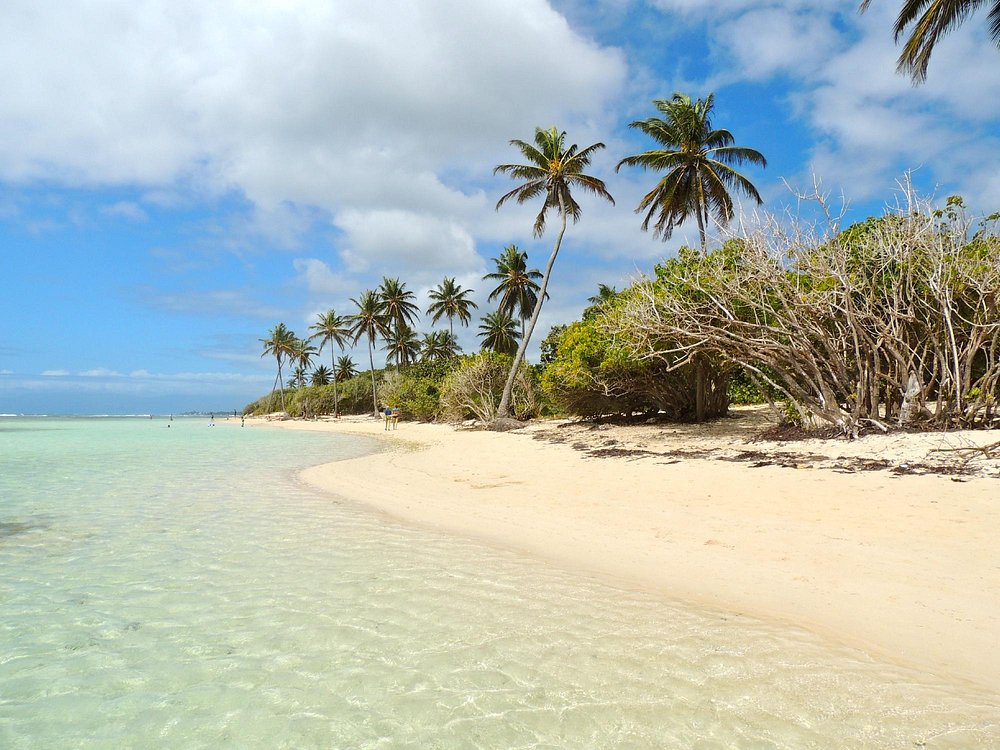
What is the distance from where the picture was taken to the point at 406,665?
10.5 feet

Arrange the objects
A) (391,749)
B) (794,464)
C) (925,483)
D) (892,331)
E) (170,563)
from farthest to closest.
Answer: (892,331) < (794,464) < (925,483) < (170,563) < (391,749)

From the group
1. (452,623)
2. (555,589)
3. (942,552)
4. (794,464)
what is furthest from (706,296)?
(452,623)

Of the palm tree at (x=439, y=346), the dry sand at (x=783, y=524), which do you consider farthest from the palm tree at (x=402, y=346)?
the dry sand at (x=783, y=524)

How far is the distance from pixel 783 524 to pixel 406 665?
474cm

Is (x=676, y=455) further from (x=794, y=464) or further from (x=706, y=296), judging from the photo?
(x=706, y=296)

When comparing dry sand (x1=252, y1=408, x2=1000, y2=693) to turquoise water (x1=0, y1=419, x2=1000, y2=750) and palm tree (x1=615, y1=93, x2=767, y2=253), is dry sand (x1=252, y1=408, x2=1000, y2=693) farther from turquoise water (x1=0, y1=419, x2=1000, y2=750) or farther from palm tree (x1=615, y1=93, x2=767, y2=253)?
palm tree (x1=615, y1=93, x2=767, y2=253)

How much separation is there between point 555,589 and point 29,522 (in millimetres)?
7855

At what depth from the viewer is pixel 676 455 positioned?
11961 millimetres

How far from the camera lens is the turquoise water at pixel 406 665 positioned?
2535 mm

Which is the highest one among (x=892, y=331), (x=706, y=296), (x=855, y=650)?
Result: (x=706, y=296)

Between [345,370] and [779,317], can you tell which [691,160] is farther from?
[345,370]

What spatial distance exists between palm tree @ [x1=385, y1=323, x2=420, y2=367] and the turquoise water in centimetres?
4898

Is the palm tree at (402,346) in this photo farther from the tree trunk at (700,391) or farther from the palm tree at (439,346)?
the tree trunk at (700,391)

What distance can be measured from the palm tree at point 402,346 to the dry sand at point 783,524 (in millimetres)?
42531
